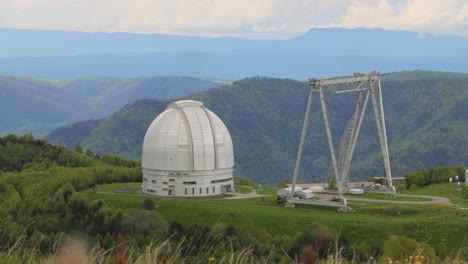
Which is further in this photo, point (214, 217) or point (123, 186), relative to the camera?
point (123, 186)

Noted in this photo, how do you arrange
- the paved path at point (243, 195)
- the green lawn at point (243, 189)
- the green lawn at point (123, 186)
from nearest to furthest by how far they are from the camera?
the paved path at point (243, 195) → the green lawn at point (123, 186) → the green lawn at point (243, 189)

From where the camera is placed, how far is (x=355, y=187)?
113 meters

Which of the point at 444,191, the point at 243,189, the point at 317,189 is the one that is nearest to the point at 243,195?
the point at 243,189

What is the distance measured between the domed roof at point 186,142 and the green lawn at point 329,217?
6862 millimetres

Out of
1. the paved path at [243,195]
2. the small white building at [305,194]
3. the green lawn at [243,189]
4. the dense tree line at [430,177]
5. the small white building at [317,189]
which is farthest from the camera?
the dense tree line at [430,177]

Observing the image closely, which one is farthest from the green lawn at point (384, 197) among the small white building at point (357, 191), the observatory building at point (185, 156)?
the observatory building at point (185, 156)

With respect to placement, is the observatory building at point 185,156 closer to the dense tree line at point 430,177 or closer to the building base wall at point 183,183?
the building base wall at point 183,183

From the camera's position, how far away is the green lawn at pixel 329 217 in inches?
3211

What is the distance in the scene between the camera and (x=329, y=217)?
8850cm

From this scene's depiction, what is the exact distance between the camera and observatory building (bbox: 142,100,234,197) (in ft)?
359

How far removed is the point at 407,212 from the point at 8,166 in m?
88.5

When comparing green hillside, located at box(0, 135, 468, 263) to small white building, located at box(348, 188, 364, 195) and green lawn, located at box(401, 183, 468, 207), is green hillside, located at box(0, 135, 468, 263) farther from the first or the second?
small white building, located at box(348, 188, 364, 195)

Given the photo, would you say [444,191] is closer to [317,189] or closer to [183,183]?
[317,189]

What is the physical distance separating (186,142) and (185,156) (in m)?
2.11
